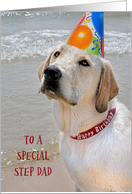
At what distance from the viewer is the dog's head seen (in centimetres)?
201

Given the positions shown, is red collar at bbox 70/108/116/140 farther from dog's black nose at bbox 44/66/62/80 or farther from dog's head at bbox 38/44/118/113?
dog's black nose at bbox 44/66/62/80

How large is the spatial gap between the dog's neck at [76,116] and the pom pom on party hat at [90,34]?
55 centimetres

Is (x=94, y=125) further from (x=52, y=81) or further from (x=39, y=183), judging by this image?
(x=39, y=183)

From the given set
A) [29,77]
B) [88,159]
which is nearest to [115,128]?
[88,159]

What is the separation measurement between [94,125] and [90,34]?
0.90 m

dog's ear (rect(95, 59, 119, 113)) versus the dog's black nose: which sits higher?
the dog's black nose

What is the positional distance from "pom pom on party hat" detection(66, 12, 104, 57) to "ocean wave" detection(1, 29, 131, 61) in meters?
4.68

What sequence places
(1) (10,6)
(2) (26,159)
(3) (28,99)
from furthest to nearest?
(3) (28,99) → (2) (26,159) → (1) (10,6)

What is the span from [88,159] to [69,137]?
0.31 meters

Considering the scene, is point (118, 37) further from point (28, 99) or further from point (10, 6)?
point (10, 6)

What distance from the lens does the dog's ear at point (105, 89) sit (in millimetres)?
2244

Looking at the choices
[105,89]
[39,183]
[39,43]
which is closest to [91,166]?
[105,89]

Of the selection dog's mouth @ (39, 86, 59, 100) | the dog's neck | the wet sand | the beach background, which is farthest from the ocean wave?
dog's mouth @ (39, 86, 59, 100)

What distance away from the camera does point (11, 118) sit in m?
4.20
